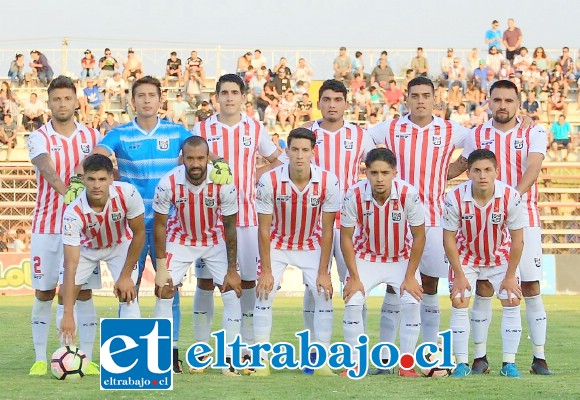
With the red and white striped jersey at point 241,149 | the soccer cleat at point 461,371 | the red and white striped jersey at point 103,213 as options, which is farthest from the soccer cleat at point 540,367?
the red and white striped jersey at point 103,213

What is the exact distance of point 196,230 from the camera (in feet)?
33.7

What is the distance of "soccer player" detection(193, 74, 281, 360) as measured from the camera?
35.0 ft

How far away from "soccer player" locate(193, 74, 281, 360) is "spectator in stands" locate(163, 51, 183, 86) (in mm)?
20042

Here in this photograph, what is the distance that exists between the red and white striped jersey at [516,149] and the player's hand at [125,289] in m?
3.34

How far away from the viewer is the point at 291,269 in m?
25.2

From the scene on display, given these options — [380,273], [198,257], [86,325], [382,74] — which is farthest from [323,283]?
[382,74]

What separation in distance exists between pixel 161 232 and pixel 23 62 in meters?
21.8

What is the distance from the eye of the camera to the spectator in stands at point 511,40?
100 feet

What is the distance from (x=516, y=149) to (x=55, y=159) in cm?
409

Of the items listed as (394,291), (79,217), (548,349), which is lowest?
(548,349)

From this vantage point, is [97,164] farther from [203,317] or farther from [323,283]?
[323,283]

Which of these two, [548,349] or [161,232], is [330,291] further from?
[548,349]

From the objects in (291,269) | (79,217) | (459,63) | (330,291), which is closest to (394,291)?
(330,291)

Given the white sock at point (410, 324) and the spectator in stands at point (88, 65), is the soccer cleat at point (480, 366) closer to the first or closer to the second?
the white sock at point (410, 324)
